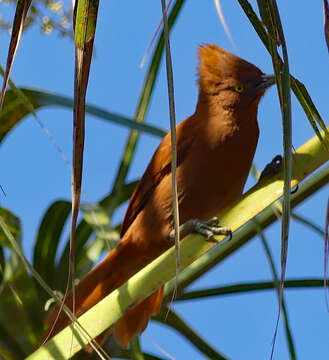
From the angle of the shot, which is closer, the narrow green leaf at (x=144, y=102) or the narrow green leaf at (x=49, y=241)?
the narrow green leaf at (x=144, y=102)

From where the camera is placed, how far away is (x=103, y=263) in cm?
199

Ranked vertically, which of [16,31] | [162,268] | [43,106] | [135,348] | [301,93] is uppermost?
[43,106]

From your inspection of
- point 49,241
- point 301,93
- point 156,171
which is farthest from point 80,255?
point 301,93

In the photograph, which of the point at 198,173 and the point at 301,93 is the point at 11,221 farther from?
the point at 301,93

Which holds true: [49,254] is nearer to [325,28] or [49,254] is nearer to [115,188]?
[115,188]

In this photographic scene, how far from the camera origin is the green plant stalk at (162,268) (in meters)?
1.03

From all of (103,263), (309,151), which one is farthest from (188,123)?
(309,151)

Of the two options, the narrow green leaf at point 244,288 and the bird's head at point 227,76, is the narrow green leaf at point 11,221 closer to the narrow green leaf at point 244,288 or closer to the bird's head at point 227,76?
the narrow green leaf at point 244,288

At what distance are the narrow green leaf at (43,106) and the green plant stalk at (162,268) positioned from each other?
30.8 inches

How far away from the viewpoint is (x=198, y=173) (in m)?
2.10

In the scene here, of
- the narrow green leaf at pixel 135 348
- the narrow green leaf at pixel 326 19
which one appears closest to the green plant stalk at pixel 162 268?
the narrow green leaf at pixel 326 19

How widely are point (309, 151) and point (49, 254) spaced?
171 cm

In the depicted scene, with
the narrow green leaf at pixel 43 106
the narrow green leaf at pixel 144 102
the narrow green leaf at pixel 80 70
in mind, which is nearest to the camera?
the narrow green leaf at pixel 80 70

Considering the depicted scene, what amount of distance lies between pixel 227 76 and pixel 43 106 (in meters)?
0.66
